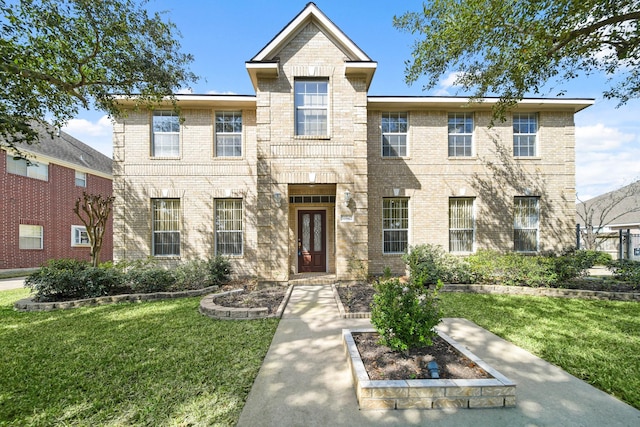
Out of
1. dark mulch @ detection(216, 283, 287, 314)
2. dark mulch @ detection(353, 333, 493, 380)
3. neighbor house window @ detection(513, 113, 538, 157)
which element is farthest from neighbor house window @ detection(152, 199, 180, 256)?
neighbor house window @ detection(513, 113, 538, 157)

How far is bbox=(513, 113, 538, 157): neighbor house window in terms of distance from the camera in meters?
11.5

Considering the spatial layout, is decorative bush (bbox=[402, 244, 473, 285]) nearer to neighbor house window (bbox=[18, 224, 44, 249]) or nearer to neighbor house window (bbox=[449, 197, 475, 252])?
neighbor house window (bbox=[449, 197, 475, 252])

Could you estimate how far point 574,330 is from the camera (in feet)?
17.9

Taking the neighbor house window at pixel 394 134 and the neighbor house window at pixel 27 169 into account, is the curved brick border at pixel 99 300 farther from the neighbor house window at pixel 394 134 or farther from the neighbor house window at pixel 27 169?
the neighbor house window at pixel 27 169

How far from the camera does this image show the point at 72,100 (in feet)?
24.7

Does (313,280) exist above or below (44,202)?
below

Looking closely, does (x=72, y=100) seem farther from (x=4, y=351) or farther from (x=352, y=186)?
(x=352, y=186)

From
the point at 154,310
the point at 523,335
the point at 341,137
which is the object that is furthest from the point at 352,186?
the point at 154,310

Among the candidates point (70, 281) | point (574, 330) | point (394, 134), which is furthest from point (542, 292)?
point (70, 281)

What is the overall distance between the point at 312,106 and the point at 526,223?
9.82m

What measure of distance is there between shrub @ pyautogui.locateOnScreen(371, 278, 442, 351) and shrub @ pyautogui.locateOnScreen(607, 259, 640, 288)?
29.9 ft

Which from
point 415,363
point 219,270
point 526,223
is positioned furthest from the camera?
point 526,223

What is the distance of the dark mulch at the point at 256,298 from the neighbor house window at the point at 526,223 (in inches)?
382

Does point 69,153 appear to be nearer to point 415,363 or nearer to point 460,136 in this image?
point 460,136
